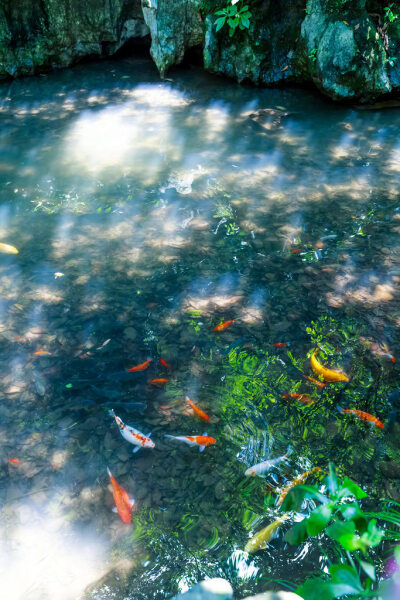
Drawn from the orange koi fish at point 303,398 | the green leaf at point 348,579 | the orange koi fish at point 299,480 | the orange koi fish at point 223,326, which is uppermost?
the green leaf at point 348,579

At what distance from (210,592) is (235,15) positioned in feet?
24.8

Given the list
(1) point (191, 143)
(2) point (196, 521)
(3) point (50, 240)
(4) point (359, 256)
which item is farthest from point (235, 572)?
(1) point (191, 143)

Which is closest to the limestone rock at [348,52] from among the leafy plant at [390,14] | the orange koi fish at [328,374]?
the leafy plant at [390,14]

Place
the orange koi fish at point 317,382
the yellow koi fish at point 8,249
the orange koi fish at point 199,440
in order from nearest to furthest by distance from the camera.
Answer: the orange koi fish at point 199,440 → the orange koi fish at point 317,382 → the yellow koi fish at point 8,249

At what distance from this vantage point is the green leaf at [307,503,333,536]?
896 mm

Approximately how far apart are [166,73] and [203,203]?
4533 millimetres

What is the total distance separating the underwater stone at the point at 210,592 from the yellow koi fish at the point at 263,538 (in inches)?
12.3

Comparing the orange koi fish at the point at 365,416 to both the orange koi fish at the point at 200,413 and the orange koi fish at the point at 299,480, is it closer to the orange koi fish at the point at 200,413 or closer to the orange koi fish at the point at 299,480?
the orange koi fish at the point at 299,480

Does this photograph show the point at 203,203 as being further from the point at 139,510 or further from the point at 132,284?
the point at 139,510

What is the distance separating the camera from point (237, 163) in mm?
5129

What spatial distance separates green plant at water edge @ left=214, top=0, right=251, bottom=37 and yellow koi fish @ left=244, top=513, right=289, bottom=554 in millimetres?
7035

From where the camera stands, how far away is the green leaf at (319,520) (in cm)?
90

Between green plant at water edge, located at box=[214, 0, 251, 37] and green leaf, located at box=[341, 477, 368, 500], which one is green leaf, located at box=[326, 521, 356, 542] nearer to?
green leaf, located at box=[341, 477, 368, 500]

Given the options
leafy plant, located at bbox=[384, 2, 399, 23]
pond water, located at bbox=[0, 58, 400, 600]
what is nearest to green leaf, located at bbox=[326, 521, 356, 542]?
pond water, located at bbox=[0, 58, 400, 600]
